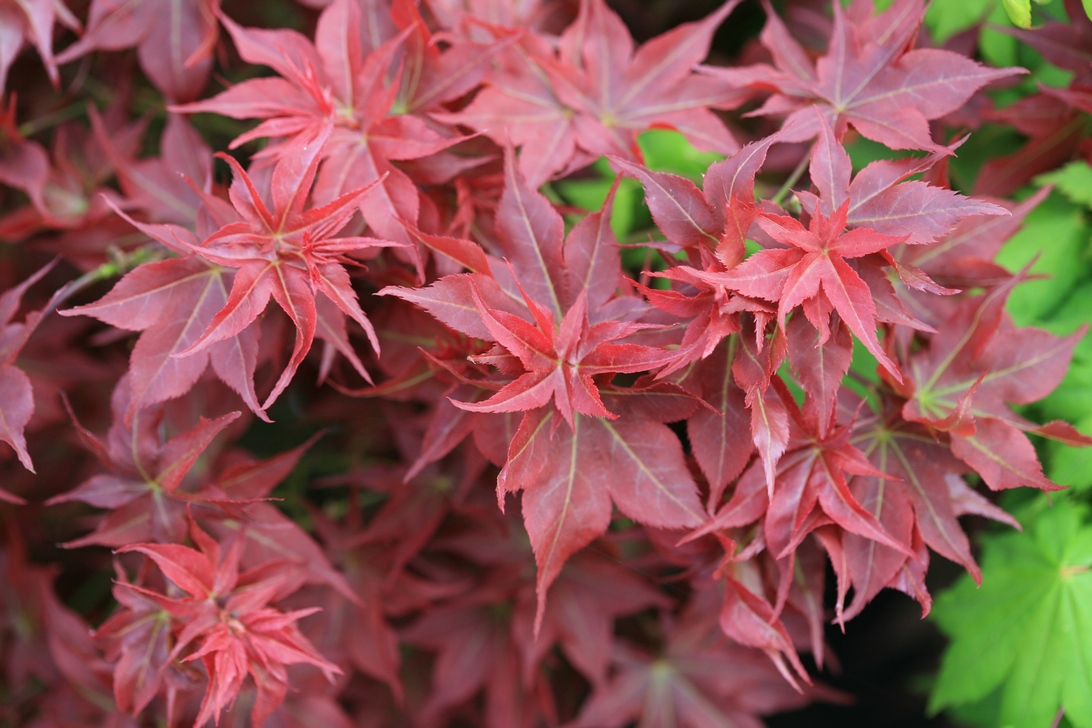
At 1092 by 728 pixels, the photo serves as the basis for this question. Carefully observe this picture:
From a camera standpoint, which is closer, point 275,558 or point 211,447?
point 275,558

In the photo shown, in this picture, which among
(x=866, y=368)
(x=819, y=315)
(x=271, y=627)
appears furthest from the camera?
(x=866, y=368)

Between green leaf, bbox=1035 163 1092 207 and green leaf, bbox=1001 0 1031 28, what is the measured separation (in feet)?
0.79

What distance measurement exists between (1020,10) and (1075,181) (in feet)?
0.94

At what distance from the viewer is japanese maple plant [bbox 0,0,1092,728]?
0.59 metres

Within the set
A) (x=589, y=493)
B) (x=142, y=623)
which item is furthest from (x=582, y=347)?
(x=142, y=623)

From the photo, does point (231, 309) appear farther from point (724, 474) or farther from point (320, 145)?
point (724, 474)

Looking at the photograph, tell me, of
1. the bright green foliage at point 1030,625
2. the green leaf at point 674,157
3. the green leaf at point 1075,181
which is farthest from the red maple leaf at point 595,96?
the bright green foliage at point 1030,625

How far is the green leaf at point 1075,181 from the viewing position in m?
0.83

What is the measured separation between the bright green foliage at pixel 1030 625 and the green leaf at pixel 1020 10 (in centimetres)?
51

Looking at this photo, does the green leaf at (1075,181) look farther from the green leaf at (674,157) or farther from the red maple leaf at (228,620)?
the red maple leaf at (228,620)

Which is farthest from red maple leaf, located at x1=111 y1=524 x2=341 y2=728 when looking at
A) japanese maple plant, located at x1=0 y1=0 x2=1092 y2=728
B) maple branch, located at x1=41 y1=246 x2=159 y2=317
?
maple branch, located at x1=41 y1=246 x2=159 y2=317

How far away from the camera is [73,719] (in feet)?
3.01

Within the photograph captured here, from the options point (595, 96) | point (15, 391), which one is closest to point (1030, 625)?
point (595, 96)

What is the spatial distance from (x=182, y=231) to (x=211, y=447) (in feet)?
1.07
